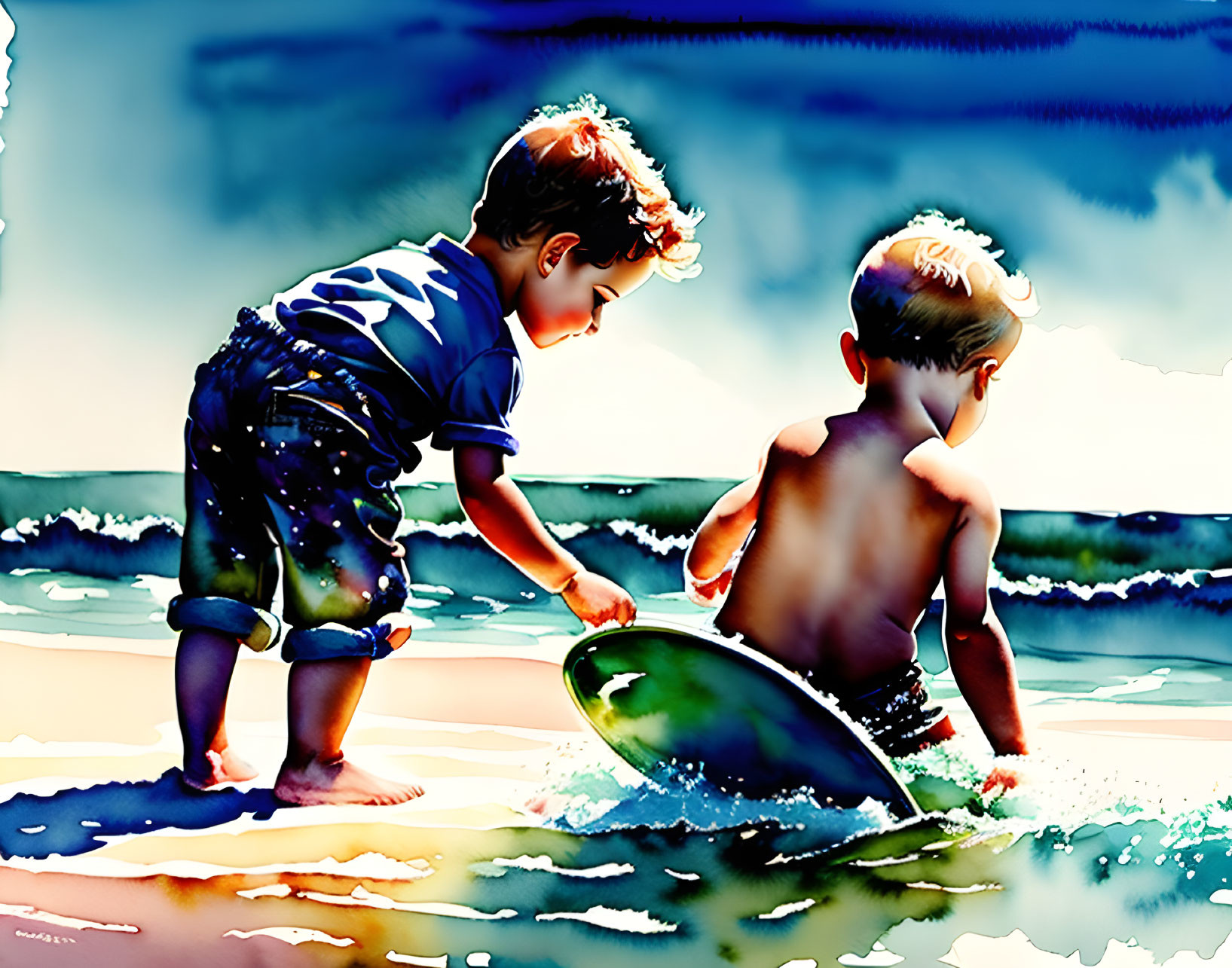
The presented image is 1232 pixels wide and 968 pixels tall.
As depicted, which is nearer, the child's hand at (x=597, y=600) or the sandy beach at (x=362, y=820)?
the sandy beach at (x=362, y=820)

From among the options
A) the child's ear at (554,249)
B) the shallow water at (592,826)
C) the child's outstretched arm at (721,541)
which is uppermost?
the child's ear at (554,249)

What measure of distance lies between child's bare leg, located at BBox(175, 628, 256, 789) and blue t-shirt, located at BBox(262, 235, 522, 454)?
0.33 meters

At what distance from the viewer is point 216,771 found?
4.62 feet

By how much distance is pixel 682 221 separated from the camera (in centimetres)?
151

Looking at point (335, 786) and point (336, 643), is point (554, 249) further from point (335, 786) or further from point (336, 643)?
point (335, 786)

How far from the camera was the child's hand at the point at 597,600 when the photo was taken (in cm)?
140

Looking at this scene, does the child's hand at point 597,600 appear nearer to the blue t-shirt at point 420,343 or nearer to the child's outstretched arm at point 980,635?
the blue t-shirt at point 420,343

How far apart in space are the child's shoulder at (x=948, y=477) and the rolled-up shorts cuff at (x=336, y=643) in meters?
0.63

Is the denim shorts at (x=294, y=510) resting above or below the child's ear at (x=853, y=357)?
below

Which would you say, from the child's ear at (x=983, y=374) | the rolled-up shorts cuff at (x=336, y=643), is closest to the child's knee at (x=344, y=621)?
the rolled-up shorts cuff at (x=336, y=643)

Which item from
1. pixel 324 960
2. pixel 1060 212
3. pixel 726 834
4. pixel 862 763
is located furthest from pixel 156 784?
pixel 1060 212

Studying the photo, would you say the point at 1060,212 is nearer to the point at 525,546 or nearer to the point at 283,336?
the point at 525,546

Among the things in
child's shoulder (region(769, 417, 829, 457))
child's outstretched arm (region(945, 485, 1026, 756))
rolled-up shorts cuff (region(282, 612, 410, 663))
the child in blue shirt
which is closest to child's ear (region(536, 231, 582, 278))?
the child in blue shirt

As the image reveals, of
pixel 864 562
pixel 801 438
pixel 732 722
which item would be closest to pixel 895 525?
pixel 864 562
